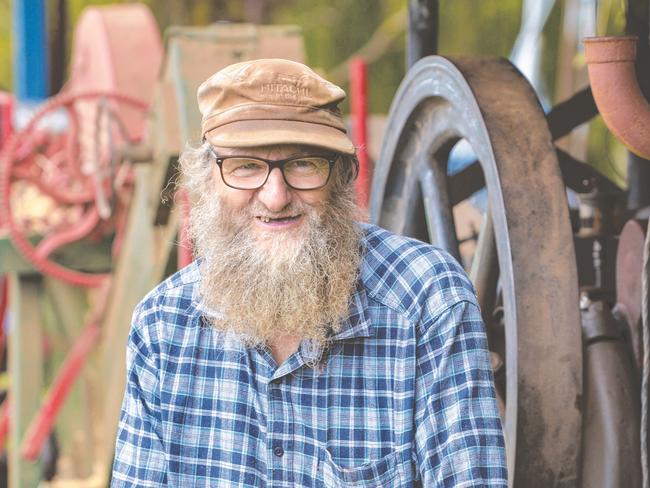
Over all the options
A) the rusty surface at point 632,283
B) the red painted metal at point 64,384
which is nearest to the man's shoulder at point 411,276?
the rusty surface at point 632,283

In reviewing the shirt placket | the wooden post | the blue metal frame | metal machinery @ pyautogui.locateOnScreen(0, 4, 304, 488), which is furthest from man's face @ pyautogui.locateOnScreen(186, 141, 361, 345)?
the blue metal frame

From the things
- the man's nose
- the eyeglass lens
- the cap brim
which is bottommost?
the man's nose

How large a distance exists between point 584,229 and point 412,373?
119cm

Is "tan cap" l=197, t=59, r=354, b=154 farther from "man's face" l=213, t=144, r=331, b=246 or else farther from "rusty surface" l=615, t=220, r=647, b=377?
"rusty surface" l=615, t=220, r=647, b=377

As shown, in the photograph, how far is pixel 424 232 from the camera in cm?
289

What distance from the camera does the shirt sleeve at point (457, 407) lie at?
1753 millimetres

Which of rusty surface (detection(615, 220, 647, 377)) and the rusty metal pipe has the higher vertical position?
the rusty metal pipe

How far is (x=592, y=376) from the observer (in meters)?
2.06

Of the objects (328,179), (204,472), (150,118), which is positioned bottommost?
(204,472)

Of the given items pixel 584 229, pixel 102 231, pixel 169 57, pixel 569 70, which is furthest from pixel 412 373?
pixel 569 70

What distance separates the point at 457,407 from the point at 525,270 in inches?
13.0

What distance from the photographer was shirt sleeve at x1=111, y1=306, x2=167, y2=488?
1.95 metres

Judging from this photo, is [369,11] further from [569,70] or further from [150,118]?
[150,118]

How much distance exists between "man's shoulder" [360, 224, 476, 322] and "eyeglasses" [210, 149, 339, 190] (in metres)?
0.17
